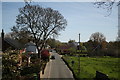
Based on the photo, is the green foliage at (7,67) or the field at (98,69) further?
the field at (98,69)

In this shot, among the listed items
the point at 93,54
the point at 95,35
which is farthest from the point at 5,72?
the point at 95,35

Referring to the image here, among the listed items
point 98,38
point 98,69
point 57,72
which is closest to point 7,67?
point 57,72

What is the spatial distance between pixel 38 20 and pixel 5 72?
2707cm

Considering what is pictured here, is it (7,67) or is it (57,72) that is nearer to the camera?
(7,67)

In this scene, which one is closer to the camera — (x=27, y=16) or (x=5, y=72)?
(x=5, y=72)

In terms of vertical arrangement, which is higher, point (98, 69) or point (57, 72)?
point (98, 69)

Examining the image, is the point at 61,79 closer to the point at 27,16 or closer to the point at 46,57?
the point at 27,16

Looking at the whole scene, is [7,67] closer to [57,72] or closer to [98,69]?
[57,72]

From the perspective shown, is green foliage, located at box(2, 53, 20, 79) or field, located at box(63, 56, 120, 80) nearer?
green foliage, located at box(2, 53, 20, 79)

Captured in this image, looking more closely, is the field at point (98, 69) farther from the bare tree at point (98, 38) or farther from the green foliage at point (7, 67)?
the bare tree at point (98, 38)

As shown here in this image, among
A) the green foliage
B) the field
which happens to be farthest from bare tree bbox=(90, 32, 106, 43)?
the green foliage

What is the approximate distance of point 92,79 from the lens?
25000 mm

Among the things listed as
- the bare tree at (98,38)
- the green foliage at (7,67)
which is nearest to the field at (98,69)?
the green foliage at (7,67)

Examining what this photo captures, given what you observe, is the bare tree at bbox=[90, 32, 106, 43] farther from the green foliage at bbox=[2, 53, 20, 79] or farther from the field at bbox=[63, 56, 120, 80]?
the green foliage at bbox=[2, 53, 20, 79]
